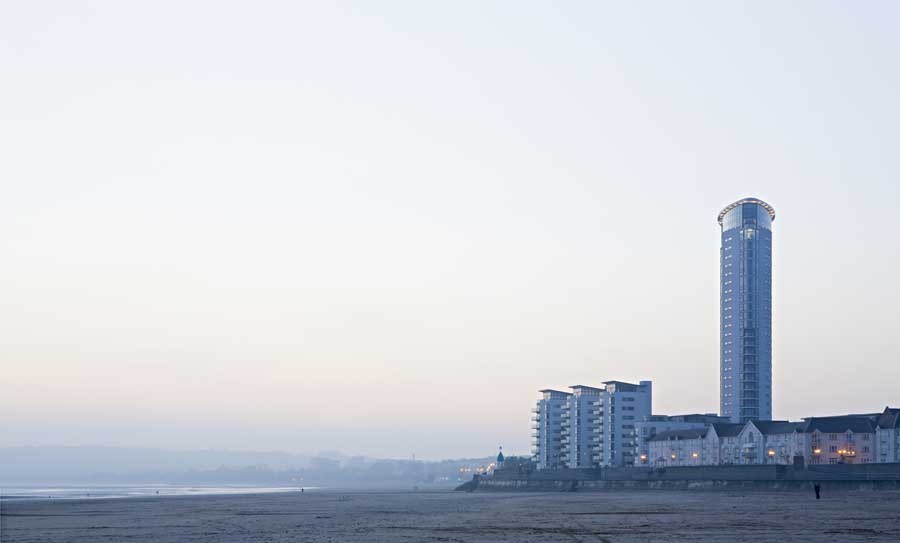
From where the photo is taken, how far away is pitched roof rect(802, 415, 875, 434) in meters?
170

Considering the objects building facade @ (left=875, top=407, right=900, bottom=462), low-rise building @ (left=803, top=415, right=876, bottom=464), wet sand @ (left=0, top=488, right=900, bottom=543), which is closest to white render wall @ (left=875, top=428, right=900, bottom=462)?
building facade @ (left=875, top=407, right=900, bottom=462)

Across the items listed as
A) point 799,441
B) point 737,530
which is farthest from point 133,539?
point 799,441

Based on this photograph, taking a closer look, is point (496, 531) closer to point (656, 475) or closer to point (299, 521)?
point (299, 521)

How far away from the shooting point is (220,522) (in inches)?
2719

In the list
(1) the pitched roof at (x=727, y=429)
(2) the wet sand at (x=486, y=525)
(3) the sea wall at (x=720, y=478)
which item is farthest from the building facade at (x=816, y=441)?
(2) the wet sand at (x=486, y=525)

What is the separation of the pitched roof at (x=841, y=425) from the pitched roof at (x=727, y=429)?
60.9 ft

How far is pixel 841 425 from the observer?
172m

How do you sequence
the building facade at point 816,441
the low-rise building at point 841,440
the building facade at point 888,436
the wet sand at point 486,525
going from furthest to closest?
1. the low-rise building at point 841,440
2. the building facade at point 816,441
3. the building facade at point 888,436
4. the wet sand at point 486,525

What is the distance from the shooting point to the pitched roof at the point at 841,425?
559 feet

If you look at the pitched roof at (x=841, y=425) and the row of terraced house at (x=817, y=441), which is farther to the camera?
the pitched roof at (x=841, y=425)

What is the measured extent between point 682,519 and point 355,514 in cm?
2699

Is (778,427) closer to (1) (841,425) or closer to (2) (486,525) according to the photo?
(1) (841,425)

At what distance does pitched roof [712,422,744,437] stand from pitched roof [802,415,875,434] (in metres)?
18.6

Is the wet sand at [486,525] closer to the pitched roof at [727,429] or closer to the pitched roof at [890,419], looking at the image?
the pitched roof at [890,419]
